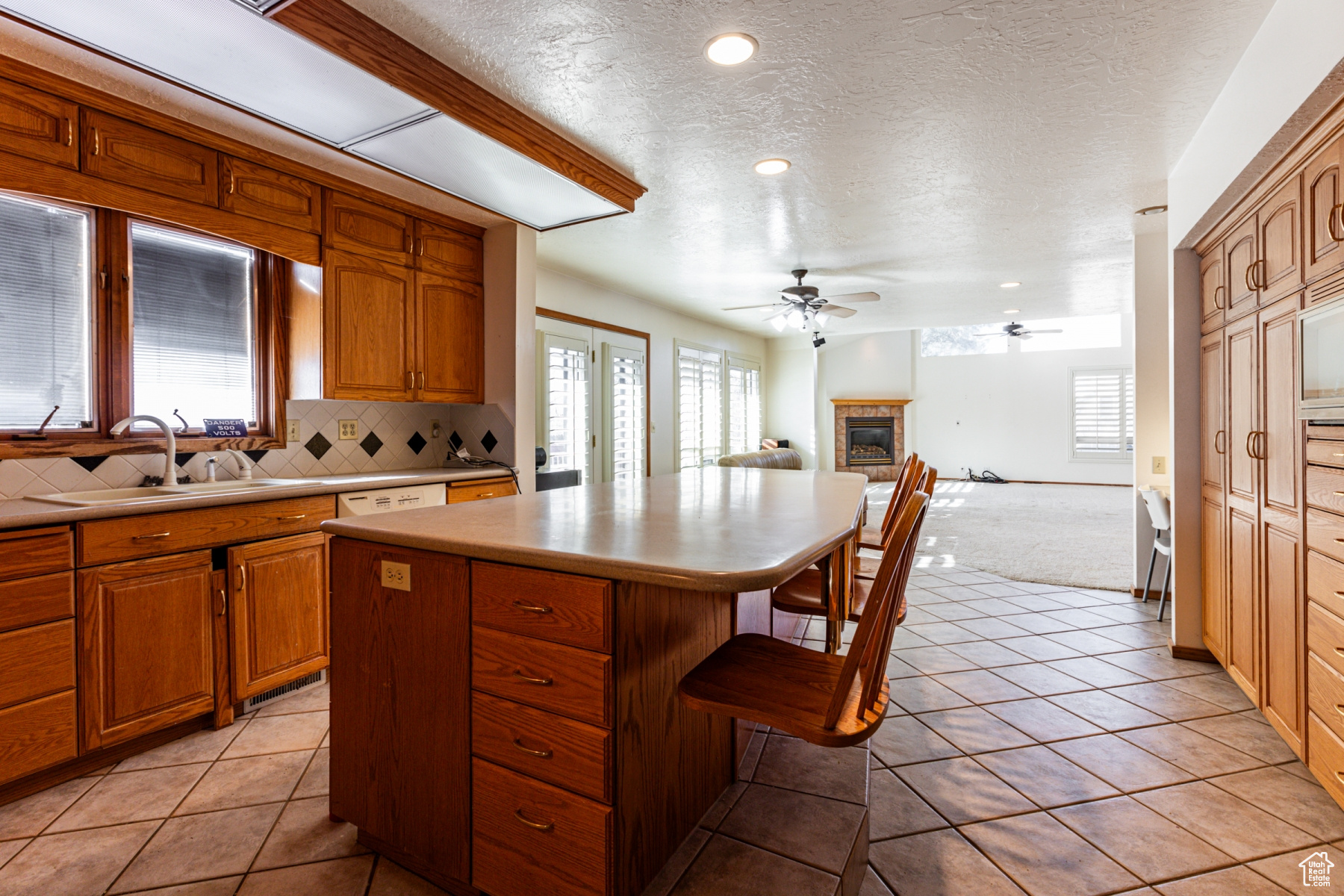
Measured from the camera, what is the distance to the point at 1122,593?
3932 millimetres

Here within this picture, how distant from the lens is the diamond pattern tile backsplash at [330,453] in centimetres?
229

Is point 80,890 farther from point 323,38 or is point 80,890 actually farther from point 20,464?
point 323,38

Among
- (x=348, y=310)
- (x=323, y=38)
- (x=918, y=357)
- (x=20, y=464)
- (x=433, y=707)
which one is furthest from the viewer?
(x=918, y=357)

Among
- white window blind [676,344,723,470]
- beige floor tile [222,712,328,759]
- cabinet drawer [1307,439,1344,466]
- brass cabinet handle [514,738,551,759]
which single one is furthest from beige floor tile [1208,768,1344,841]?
white window blind [676,344,723,470]

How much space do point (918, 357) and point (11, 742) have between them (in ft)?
36.1

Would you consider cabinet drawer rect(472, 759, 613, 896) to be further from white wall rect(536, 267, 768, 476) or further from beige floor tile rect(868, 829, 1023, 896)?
white wall rect(536, 267, 768, 476)

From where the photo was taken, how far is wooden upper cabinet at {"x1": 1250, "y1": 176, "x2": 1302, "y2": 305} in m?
1.91

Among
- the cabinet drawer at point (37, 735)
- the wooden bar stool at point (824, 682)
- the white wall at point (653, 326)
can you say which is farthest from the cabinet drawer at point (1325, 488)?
the white wall at point (653, 326)

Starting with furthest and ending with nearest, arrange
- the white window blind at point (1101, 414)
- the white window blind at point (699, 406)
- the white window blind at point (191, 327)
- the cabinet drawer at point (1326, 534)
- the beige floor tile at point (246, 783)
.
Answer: the white window blind at point (1101, 414)
the white window blind at point (699, 406)
the white window blind at point (191, 327)
the beige floor tile at point (246, 783)
the cabinet drawer at point (1326, 534)

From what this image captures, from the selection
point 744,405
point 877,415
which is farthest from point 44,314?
point 877,415

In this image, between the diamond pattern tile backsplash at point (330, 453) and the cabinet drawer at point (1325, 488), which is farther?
the diamond pattern tile backsplash at point (330, 453)

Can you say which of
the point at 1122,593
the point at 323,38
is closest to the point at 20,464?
the point at 323,38

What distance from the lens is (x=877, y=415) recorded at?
10.4 metres

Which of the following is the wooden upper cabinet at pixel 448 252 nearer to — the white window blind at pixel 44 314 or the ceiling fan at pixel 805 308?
the white window blind at pixel 44 314
